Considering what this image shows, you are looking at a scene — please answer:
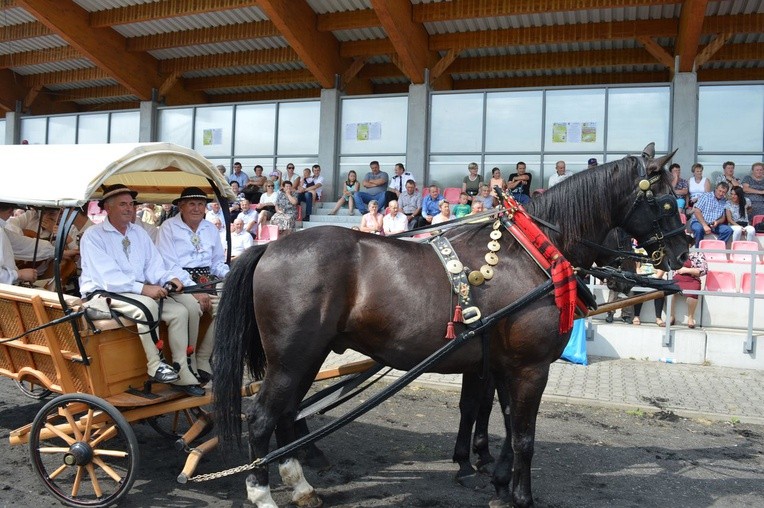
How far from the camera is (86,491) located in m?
3.89

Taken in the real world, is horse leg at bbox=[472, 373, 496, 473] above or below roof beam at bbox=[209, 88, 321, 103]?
below

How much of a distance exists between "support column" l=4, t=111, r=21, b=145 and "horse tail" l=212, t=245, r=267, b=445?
70.7 feet

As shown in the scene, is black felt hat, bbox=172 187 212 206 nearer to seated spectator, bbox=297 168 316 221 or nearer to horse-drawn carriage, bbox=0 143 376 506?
horse-drawn carriage, bbox=0 143 376 506

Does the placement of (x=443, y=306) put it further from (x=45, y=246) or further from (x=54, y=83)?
(x=54, y=83)

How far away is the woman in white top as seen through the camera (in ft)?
40.8

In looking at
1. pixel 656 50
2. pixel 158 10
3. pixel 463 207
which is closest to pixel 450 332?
pixel 463 207

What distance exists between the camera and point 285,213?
43.6ft

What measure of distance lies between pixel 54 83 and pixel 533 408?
Result: 2237cm

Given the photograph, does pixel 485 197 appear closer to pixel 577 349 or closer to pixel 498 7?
pixel 498 7

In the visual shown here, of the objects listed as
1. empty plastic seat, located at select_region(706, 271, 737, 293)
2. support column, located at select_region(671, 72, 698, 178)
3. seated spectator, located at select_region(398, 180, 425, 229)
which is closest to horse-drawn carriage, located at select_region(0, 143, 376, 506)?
empty plastic seat, located at select_region(706, 271, 737, 293)

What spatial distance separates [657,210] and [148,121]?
1816 centimetres

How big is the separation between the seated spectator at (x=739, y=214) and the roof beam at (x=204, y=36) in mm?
11189

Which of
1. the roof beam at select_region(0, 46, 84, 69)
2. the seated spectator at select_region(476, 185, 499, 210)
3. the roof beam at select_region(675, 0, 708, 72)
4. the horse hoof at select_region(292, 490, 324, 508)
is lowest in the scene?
the horse hoof at select_region(292, 490, 324, 508)

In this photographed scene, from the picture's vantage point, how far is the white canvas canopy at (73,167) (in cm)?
377
